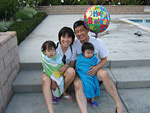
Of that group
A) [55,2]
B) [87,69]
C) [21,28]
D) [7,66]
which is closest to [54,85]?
[87,69]

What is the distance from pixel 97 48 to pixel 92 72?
1.22 feet

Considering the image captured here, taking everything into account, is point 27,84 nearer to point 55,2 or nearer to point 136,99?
point 136,99

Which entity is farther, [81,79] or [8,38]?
[8,38]

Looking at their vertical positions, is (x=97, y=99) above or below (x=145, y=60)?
below

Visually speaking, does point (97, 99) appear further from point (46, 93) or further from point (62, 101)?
point (46, 93)

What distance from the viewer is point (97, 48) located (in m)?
2.29

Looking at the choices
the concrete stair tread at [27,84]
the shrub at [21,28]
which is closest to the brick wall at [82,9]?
the shrub at [21,28]

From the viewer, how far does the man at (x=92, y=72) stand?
6.67ft

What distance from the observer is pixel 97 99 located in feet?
7.89

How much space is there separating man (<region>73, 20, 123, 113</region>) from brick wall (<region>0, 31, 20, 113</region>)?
0.99 meters

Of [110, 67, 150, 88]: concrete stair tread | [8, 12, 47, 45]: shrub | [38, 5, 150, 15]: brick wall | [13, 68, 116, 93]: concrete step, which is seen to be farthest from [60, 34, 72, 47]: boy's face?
[38, 5, 150, 15]: brick wall

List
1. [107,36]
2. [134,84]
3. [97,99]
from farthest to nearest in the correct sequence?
[107,36] < [134,84] < [97,99]

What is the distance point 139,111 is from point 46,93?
1271 millimetres

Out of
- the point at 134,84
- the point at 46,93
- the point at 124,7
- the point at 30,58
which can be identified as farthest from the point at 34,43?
the point at 124,7
